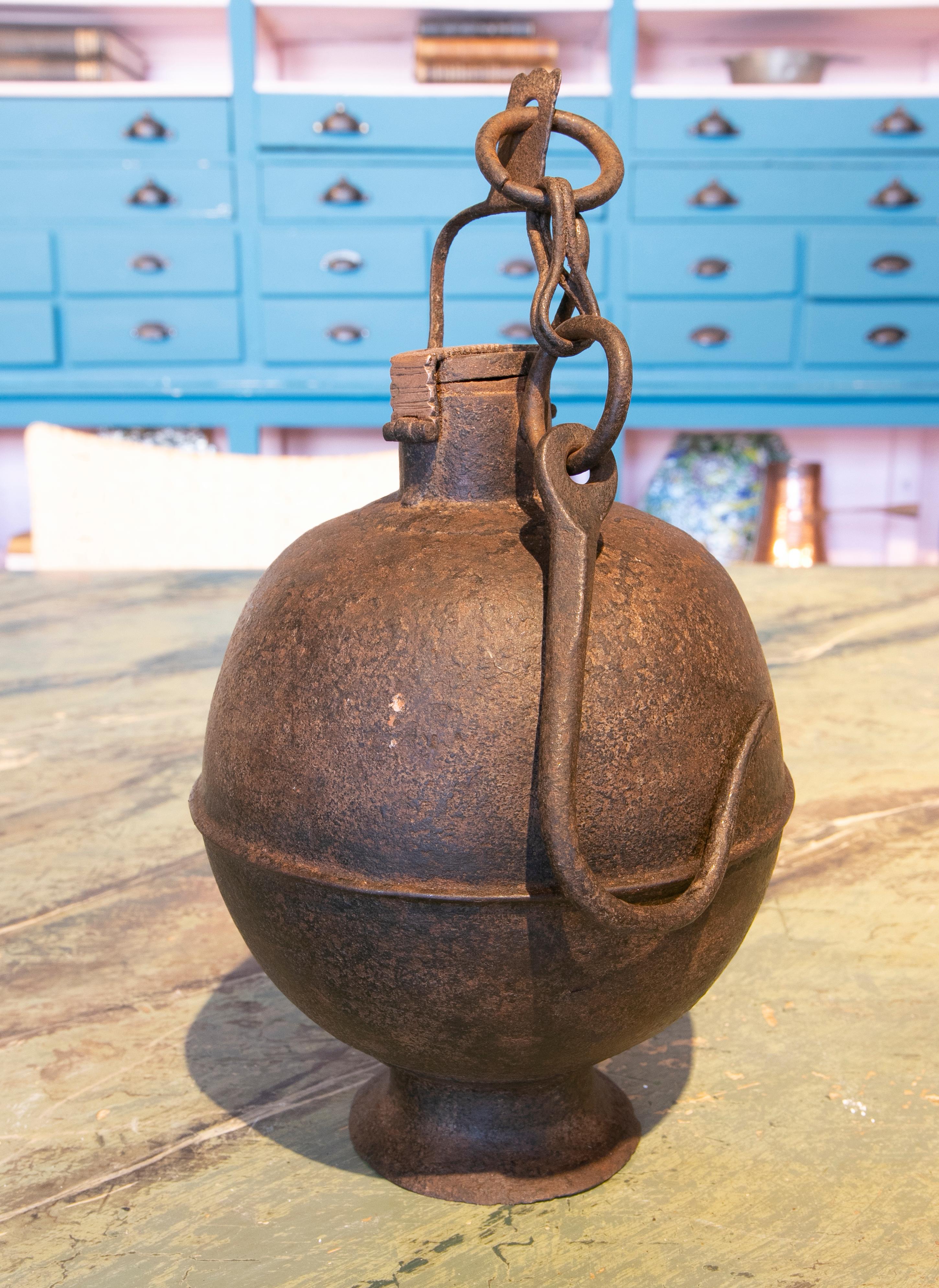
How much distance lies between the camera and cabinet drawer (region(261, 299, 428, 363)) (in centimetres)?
349

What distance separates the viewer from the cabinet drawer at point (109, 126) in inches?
131

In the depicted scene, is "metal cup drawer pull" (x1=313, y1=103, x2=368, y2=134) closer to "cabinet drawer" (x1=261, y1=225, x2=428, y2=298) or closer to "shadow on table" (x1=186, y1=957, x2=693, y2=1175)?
"cabinet drawer" (x1=261, y1=225, x2=428, y2=298)

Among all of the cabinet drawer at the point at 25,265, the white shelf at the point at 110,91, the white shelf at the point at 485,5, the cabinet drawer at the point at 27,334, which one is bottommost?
the cabinet drawer at the point at 27,334

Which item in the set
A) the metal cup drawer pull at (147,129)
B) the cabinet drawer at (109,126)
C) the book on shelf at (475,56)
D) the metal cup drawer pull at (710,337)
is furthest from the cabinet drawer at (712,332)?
the metal cup drawer pull at (147,129)

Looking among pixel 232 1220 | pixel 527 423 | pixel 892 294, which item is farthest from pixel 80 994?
pixel 892 294

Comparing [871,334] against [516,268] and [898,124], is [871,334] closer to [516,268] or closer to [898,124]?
[898,124]

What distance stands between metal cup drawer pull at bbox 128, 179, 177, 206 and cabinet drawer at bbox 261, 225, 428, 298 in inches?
11.8

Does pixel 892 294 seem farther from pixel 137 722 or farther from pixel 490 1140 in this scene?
pixel 490 1140

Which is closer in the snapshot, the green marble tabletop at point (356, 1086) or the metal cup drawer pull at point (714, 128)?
the green marble tabletop at point (356, 1086)

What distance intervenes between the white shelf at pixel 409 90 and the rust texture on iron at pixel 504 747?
2890 millimetres

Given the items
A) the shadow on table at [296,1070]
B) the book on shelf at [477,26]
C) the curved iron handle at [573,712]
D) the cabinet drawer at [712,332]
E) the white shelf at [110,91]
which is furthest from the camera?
the cabinet drawer at [712,332]

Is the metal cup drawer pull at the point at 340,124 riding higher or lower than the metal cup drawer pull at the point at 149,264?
higher

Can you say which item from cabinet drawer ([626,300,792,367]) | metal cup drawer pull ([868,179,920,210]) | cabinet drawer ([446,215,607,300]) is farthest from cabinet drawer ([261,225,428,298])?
metal cup drawer pull ([868,179,920,210])

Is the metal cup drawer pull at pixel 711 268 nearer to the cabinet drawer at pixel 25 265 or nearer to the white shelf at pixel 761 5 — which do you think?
the white shelf at pixel 761 5
